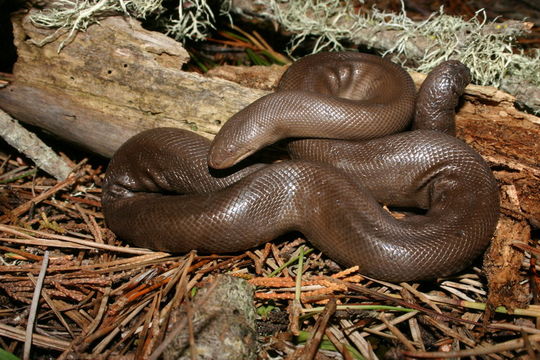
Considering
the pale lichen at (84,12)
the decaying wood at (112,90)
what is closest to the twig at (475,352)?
the decaying wood at (112,90)

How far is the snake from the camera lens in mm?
3193

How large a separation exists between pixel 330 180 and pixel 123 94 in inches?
84.9

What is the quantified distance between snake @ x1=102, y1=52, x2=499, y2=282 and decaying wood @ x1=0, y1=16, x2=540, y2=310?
211 millimetres

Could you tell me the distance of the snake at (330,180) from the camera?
319 centimetres

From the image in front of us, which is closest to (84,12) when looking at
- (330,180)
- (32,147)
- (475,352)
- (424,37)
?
(32,147)

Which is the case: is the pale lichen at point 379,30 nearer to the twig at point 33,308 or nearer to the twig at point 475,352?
the twig at point 33,308

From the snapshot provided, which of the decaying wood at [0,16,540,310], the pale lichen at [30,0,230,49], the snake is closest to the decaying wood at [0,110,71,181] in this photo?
the decaying wood at [0,16,540,310]

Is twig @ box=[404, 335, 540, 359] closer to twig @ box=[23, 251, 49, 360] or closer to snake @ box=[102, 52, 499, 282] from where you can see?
snake @ box=[102, 52, 499, 282]

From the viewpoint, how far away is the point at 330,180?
3.34 metres

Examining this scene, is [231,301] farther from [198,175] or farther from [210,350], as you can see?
[198,175]

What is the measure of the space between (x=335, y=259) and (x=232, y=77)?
7.25 feet

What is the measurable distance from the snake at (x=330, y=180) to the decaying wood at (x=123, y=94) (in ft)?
0.69

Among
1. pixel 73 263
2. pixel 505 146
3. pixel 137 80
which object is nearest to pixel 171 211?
pixel 73 263

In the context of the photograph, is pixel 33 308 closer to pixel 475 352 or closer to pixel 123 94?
pixel 123 94
